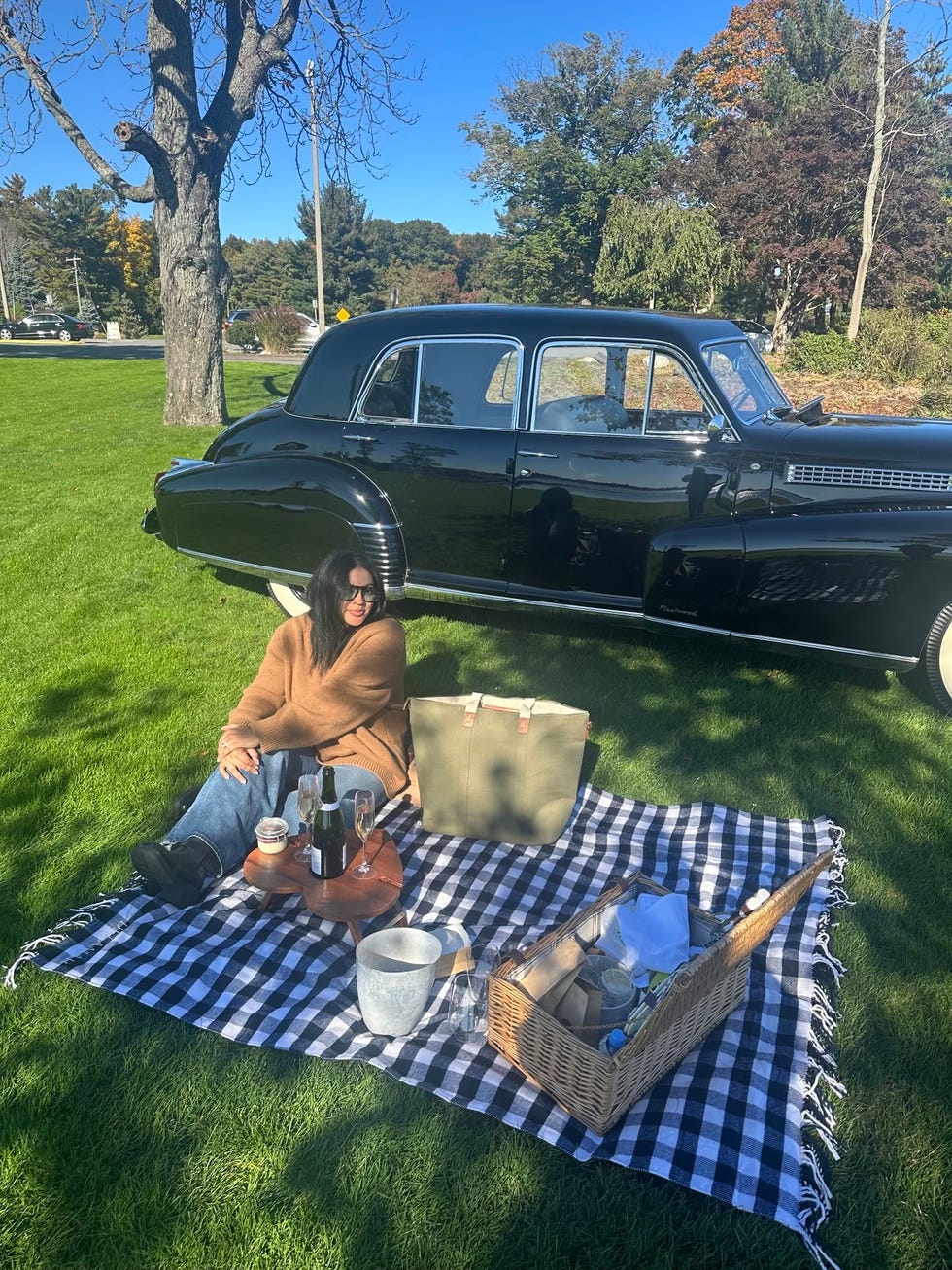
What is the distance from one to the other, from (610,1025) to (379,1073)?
2.27 ft

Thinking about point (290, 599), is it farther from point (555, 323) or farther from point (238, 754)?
Answer: point (238, 754)

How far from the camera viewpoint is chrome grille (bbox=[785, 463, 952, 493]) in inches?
165

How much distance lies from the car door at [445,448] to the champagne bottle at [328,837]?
2227mm

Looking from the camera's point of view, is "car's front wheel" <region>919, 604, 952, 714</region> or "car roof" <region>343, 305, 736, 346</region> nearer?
"car's front wheel" <region>919, 604, 952, 714</region>

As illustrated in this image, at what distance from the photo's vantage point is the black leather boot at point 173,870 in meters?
2.95

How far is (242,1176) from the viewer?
2.14 metres

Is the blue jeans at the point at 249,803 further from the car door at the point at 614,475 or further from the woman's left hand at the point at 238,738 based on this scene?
the car door at the point at 614,475

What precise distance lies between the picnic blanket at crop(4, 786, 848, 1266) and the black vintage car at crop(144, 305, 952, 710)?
1.17m

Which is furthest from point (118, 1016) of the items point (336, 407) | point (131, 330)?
point (131, 330)

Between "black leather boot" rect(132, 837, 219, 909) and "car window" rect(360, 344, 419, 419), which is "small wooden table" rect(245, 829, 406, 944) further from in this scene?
"car window" rect(360, 344, 419, 419)

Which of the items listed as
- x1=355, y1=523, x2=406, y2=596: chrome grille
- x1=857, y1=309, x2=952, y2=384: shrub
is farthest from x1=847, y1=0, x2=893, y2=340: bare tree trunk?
x1=355, y1=523, x2=406, y2=596: chrome grille

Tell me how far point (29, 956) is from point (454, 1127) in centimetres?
151

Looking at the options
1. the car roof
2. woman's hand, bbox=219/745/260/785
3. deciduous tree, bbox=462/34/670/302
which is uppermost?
deciduous tree, bbox=462/34/670/302

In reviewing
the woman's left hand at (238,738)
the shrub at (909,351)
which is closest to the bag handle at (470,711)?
the woman's left hand at (238,738)
